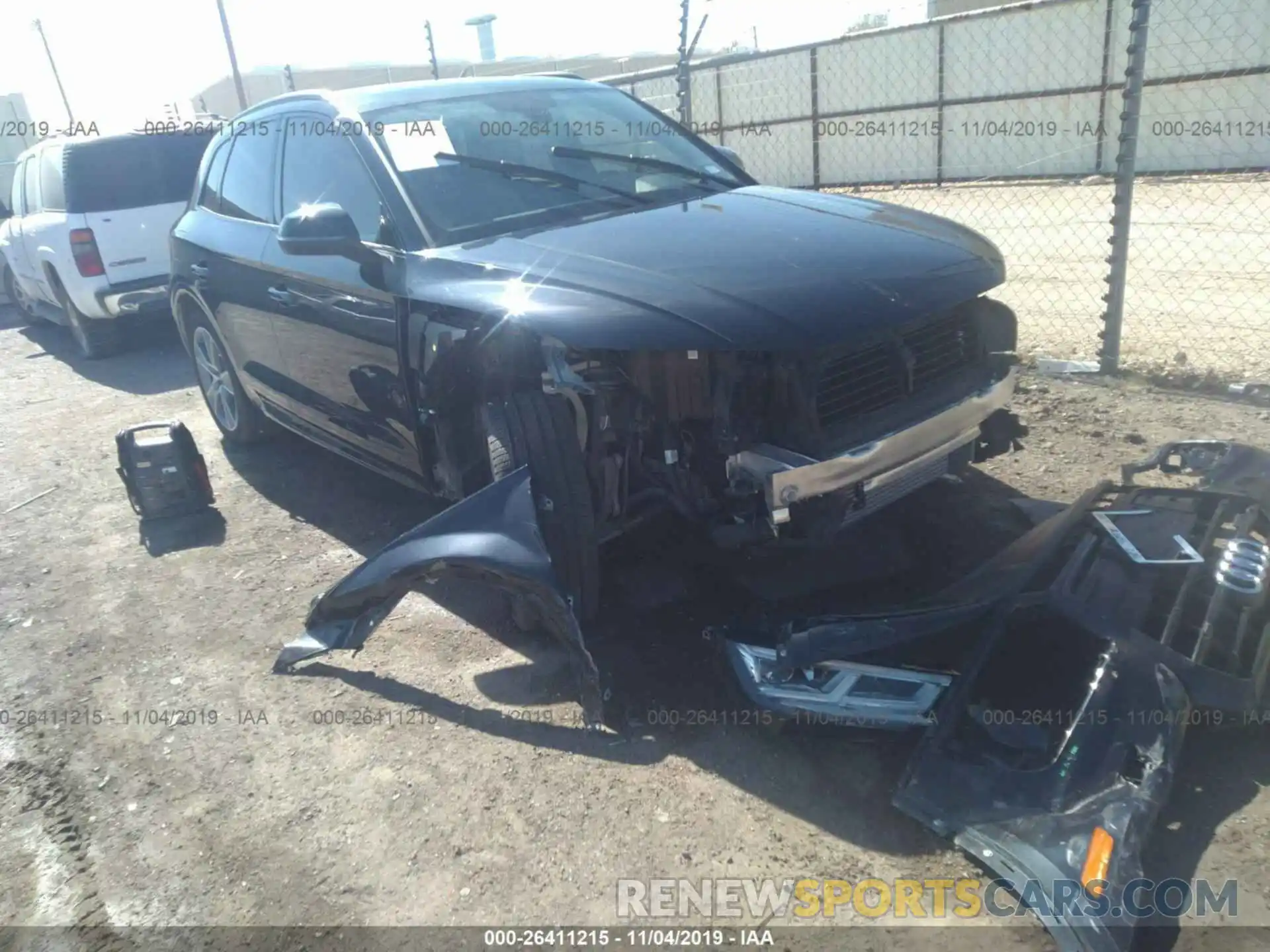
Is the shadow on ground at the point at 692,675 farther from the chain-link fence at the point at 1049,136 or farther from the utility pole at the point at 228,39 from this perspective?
the utility pole at the point at 228,39

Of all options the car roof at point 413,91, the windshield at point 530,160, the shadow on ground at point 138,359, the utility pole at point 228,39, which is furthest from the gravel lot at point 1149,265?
the utility pole at point 228,39

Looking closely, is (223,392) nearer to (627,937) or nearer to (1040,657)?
(627,937)

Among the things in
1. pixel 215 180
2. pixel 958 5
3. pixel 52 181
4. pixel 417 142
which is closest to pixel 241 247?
pixel 215 180

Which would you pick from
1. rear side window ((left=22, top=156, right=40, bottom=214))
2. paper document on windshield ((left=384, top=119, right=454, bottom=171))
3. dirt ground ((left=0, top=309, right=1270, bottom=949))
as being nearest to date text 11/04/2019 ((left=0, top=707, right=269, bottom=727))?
dirt ground ((left=0, top=309, right=1270, bottom=949))

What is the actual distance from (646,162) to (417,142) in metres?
1.00

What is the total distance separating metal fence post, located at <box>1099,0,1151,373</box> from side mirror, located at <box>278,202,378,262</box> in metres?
3.87

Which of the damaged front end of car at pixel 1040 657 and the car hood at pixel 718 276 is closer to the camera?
the damaged front end of car at pixel 1040 657

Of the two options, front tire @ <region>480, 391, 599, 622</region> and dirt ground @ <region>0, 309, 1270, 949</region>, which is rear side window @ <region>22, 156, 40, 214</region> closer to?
dirt ground @ <region>0, 309, 1270, 949</region>

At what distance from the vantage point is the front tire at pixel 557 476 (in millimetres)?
3086

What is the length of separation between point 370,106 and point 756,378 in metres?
2.18

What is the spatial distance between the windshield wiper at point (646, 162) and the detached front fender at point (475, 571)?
166cm

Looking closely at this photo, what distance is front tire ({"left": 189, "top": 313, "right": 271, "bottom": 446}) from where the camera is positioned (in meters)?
5.42

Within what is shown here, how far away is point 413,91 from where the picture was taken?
164 inches

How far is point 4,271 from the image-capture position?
11398mm
